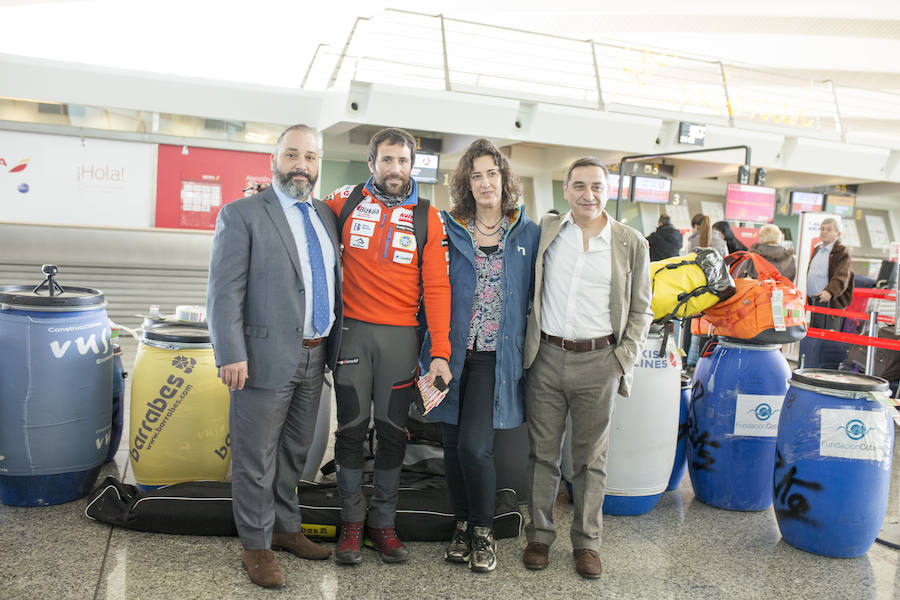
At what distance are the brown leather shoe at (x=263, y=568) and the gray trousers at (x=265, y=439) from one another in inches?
1.1

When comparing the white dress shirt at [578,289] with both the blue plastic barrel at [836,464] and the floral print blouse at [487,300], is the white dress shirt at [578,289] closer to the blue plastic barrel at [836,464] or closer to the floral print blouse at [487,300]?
the floral print blouse at [487,300]

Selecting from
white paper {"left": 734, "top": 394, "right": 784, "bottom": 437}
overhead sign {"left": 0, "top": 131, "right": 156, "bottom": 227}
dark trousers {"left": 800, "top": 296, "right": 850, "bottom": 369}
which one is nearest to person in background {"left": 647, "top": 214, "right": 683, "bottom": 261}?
dark trousers {"left": 800, "top": 296, "right": 850, "bottom": 369}

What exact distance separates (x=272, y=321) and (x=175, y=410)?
116 centimetres

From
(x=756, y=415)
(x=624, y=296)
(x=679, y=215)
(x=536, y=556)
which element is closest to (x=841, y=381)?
(x=756, y=415)

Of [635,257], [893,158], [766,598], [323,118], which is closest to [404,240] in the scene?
[635,257]

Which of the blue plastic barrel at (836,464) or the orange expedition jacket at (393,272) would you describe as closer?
the orange expedition jacket at (393,272)

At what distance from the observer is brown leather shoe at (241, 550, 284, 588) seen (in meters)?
2.58

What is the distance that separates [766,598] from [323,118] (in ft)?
24.4

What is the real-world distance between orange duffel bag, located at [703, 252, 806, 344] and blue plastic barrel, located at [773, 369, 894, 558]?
408 mm

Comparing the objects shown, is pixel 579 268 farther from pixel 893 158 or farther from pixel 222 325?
pixel 893 158

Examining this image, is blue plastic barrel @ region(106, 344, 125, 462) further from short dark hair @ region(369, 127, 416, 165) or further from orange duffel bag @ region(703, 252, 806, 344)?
orange duffel bag @ region(703, 252, 806, 344)

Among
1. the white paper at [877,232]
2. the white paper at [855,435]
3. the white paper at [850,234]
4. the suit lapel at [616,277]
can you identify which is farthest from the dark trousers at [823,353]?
the white paper at [877,232]

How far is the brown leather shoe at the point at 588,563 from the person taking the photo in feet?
9.23

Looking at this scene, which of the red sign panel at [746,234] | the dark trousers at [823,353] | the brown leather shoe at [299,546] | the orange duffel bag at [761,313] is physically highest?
the red sign panel at [746,234]
